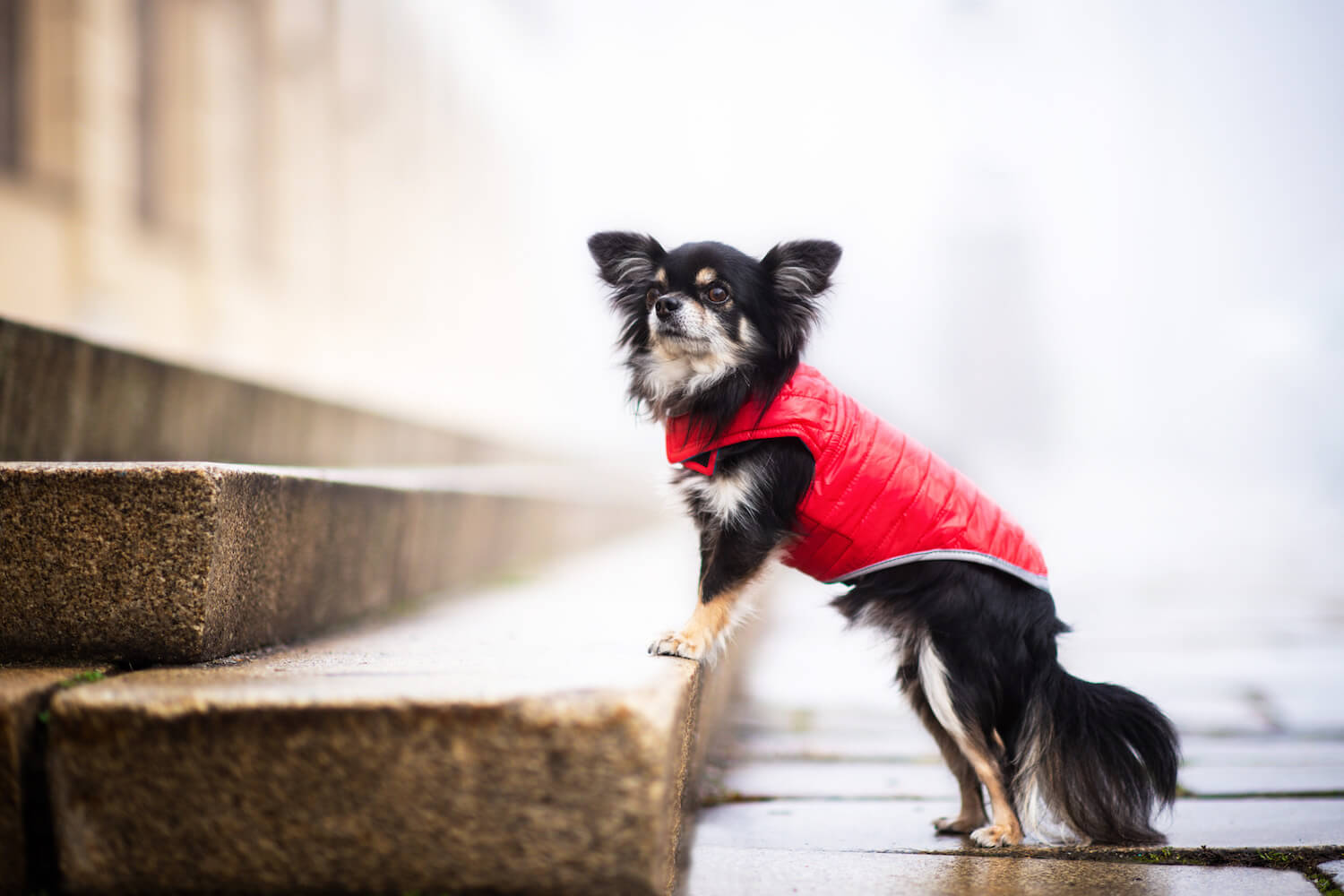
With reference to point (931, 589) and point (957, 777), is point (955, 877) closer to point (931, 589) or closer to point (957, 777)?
point (957, 777)

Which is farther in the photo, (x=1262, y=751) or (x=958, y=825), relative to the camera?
(x=1262, y=751)

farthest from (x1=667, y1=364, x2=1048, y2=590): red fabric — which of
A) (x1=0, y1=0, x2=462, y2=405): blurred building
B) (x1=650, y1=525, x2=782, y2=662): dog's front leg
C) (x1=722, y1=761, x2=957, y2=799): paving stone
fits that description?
(x1=0, y1=0, x2=462, y2=405): blurred building

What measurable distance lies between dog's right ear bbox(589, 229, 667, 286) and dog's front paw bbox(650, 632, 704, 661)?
1.08 meters

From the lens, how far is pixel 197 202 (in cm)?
1018

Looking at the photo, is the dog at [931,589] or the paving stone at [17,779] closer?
the paving stone at [17,779]

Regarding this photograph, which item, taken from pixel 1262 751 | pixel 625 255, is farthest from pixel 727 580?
pixel 1262 751

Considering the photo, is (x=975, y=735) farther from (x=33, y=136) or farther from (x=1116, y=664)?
(x=33, y=136)

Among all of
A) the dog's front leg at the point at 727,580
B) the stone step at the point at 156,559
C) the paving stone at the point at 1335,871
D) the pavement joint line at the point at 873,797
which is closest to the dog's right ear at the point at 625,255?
the dog's front leg at the point at 727,580

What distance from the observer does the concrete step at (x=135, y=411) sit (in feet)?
8.72

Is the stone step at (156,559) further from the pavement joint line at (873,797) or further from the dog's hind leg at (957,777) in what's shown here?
the dog's hind leg at (957,777)

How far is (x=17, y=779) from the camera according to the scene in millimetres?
1430

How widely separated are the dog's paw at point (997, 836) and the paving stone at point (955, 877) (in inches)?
5.1

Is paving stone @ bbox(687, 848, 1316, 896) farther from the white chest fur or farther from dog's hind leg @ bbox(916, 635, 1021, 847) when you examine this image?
the white chest fur

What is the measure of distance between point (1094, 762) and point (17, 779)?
2070 mm
